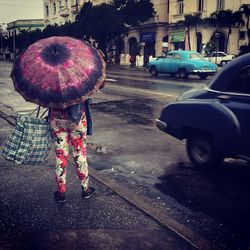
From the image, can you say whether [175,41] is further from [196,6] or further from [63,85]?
[63,85]

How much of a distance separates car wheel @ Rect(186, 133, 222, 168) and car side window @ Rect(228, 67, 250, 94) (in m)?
0.82

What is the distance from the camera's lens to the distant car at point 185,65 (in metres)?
21.2

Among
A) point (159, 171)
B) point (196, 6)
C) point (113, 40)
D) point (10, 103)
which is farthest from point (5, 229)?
point (113, 40)

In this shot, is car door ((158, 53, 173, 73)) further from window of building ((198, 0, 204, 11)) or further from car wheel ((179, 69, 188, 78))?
window of building ((198, 0, 204, 11))

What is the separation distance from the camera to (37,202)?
4.24 m

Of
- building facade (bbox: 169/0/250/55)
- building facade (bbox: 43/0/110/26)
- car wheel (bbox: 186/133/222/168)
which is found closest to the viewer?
car wheel (bbox: 186/133/222/168)

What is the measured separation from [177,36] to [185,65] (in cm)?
2099

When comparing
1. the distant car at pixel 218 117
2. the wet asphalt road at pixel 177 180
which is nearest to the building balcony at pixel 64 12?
the wet asphalt road at pixel 177 180

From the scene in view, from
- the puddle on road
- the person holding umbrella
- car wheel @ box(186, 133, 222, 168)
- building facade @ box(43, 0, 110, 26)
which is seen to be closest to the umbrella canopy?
the person holding umbrella

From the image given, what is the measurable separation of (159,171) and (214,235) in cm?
194

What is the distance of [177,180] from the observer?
16.1 ft

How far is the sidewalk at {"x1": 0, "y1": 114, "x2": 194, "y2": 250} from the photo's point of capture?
3.29 meters

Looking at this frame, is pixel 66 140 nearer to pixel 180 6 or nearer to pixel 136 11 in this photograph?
pixel 180 6

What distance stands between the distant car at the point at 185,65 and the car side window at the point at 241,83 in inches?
656
